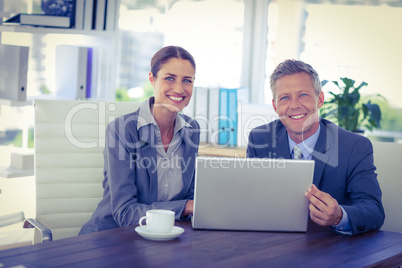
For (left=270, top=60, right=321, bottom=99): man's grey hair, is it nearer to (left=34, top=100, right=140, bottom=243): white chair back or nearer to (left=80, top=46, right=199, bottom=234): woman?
(left=80, top=46, right=199, bottom=234): woman

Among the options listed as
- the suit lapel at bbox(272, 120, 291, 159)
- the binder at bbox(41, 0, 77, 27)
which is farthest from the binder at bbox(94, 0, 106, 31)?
the suit lapel at bbox(272, 120, 291, 159)

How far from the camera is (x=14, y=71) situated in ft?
9.42

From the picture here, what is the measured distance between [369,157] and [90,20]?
1.95 m

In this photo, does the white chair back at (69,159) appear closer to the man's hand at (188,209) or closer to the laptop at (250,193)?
the man's hand at (188,209)

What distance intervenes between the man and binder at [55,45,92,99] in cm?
140

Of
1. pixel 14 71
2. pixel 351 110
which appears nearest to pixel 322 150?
pixel 351 110

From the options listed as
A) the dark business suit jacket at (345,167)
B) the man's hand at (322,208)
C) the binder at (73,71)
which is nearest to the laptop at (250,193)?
the man's hand at (322,208)

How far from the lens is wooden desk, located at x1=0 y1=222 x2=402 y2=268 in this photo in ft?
4.28

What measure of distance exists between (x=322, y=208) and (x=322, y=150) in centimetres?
43

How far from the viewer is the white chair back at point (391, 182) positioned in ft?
7.12

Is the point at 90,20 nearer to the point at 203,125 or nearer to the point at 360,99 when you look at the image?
the point at 203,125

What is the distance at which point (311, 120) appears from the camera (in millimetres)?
2131

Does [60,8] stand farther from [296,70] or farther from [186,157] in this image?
[296,70]

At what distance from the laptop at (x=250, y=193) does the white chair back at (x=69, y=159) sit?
87 centimetres
